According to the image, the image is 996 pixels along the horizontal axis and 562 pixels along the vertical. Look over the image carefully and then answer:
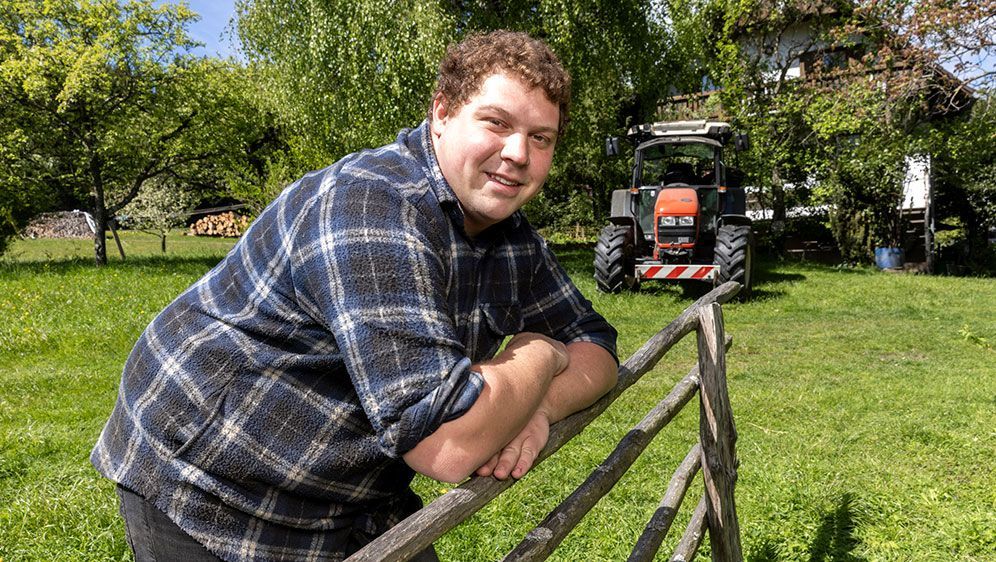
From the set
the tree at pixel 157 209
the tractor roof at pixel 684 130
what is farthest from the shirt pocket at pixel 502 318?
the tree at pixel 157 209

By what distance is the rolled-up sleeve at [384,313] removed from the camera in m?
1.20

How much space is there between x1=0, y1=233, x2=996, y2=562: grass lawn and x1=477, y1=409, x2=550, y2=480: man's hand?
228 cm

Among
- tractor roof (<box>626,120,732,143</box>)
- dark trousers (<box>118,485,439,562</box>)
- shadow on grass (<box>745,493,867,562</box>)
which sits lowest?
shadow on grass (<box>745,493,867,562</box>)

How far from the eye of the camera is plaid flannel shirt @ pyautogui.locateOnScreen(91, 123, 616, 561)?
1214mm

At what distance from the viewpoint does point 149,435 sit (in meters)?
1.40

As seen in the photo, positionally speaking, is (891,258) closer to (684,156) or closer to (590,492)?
(684,156)

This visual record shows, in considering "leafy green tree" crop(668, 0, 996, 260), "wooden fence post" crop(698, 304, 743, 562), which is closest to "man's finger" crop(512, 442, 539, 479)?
"wooden fence post" crop(698, 304, 743, 562)

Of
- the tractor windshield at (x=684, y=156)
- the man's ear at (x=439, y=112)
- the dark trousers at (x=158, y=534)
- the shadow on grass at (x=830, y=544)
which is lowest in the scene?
the shadow on grass at (x=830, y=544)

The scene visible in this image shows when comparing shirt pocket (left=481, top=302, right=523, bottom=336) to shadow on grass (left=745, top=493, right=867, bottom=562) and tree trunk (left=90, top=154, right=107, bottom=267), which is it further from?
tree trunk (left=90, top=154, right=107, bottom=267)

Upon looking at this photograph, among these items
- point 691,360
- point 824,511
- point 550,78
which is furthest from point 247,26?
point 550,78

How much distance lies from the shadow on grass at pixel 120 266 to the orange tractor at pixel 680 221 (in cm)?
698

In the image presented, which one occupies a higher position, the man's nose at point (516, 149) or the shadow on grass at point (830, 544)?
the man's nose at point (516, 149)

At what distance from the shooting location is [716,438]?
299 centimetres

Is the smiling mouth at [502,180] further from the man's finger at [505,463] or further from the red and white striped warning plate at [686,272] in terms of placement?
the red and white striped warning plate at [686,272]
